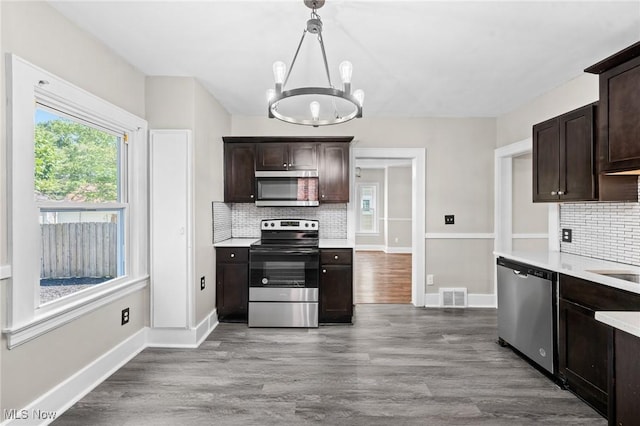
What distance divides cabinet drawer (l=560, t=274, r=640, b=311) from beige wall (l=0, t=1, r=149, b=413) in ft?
11.0

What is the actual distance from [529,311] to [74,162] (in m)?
3.57

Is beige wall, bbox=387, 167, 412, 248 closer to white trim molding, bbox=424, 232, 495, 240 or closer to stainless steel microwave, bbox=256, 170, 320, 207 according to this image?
white trim molding, bbox=424, 232, 495, 240

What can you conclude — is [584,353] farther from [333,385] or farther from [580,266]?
[333,385]

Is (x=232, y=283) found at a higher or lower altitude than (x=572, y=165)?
lower

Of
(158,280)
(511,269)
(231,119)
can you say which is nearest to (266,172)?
(231,119)

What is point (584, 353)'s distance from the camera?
91.0 inches

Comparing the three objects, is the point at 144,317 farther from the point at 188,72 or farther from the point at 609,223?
the point at 609,223

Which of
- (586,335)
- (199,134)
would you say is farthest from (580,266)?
(199,134)

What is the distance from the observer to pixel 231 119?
15.0 feet

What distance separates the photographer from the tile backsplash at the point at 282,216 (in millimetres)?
4621

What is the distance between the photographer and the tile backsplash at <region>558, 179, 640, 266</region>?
8.79ft

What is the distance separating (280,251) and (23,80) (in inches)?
99.6

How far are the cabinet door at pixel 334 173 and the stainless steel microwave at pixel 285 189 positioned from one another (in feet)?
0.36

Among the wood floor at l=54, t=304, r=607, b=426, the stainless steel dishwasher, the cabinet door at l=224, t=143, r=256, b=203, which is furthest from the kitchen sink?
the cabinet door at l=224, t=143, r=256, b=203
